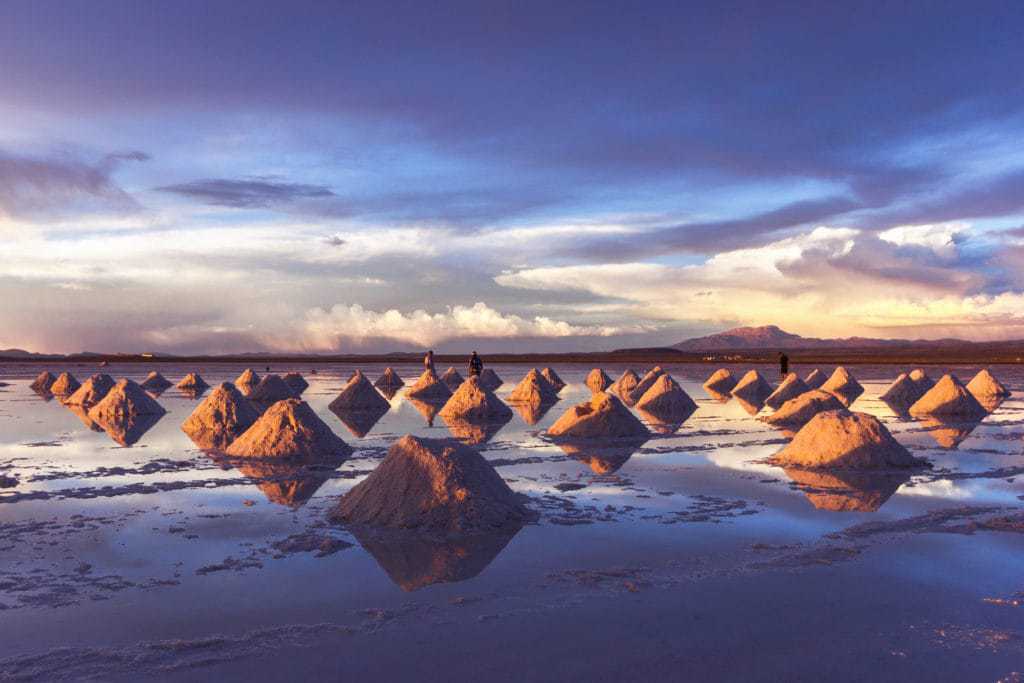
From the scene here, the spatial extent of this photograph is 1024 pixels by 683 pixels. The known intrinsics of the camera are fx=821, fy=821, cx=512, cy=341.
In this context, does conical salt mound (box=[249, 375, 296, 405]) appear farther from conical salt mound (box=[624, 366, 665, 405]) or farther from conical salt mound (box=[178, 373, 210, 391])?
conical salt mound (box=[624, 366, 665, 405])

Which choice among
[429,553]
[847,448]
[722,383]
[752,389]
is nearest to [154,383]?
[722,383]

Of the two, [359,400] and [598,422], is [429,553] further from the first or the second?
[359,400]

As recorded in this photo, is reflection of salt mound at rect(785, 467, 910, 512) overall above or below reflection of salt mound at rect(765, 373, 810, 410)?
below

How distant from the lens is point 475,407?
19.1 m

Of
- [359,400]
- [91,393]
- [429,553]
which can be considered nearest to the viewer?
[429,553]

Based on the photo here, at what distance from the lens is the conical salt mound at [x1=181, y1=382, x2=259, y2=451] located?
15.4 metres

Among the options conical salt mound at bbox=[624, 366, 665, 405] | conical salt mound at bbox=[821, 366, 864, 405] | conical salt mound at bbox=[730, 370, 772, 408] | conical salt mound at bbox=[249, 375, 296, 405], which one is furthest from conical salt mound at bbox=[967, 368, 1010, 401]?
conical salt mound at bbox=[249, 375, 296, 405]

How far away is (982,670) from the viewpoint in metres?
4.40

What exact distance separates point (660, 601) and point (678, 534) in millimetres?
1985

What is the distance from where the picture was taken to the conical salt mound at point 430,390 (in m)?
26.8

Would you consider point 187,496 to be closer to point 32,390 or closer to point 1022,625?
point 1022,625

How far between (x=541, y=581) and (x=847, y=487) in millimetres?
5507

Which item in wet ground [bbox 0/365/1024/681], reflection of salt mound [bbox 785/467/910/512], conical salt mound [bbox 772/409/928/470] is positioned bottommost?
reflection of salt mound [bbox 785/467/910/512]

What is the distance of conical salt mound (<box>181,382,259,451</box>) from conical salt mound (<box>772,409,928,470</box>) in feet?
31.9
